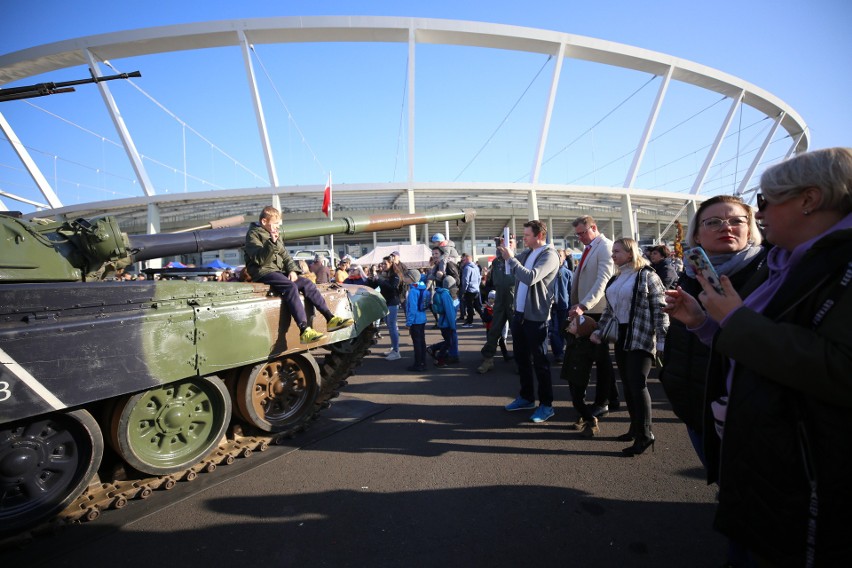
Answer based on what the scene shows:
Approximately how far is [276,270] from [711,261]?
3.33 metres

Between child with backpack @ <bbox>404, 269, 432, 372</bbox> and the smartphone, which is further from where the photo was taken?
child with backpack @ <bbox>404, 269, 432, 372</bbox>

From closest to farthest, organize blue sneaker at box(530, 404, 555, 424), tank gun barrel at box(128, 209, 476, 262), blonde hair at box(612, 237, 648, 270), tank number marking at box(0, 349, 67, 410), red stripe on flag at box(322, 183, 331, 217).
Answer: tank number marking at box(0, 349, 67, 410)
blonde hair at box(612, 237, 648, 270)
blue sneaker at box(530, 404, 555, 424)
tank gun barrel at box(128, 209, 476, 262)
red stripe on flag at box(322, 183, 331, 217)

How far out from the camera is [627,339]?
3.17 metres

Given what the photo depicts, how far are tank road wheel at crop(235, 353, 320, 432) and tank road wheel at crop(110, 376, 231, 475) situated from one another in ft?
0.72

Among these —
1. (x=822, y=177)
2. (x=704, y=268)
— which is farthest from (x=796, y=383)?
(x=822, y=177)

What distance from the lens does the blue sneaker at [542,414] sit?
4.04 metres

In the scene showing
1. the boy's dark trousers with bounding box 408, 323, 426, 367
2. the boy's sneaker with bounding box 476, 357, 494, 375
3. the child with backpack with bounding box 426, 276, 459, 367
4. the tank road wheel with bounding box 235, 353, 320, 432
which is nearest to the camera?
the tank road wheel with bounding box 235, 353, 320, 432

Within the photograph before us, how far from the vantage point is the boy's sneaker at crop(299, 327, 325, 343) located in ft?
12.5

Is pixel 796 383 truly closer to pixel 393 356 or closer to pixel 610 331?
pixel 610 331

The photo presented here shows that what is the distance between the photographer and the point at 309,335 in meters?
3.81

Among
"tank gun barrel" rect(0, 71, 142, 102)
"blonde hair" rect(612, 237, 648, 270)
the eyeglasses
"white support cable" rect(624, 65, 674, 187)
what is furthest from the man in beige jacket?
"white support cable" rect(624, 65, 674, 187)

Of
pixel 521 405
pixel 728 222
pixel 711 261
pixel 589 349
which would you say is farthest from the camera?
pixel 521 405

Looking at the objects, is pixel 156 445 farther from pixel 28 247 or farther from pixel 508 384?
pixel 508 384

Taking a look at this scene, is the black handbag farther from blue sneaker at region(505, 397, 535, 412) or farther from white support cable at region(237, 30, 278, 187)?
white support cable at region(237, 30, 278, 187)
